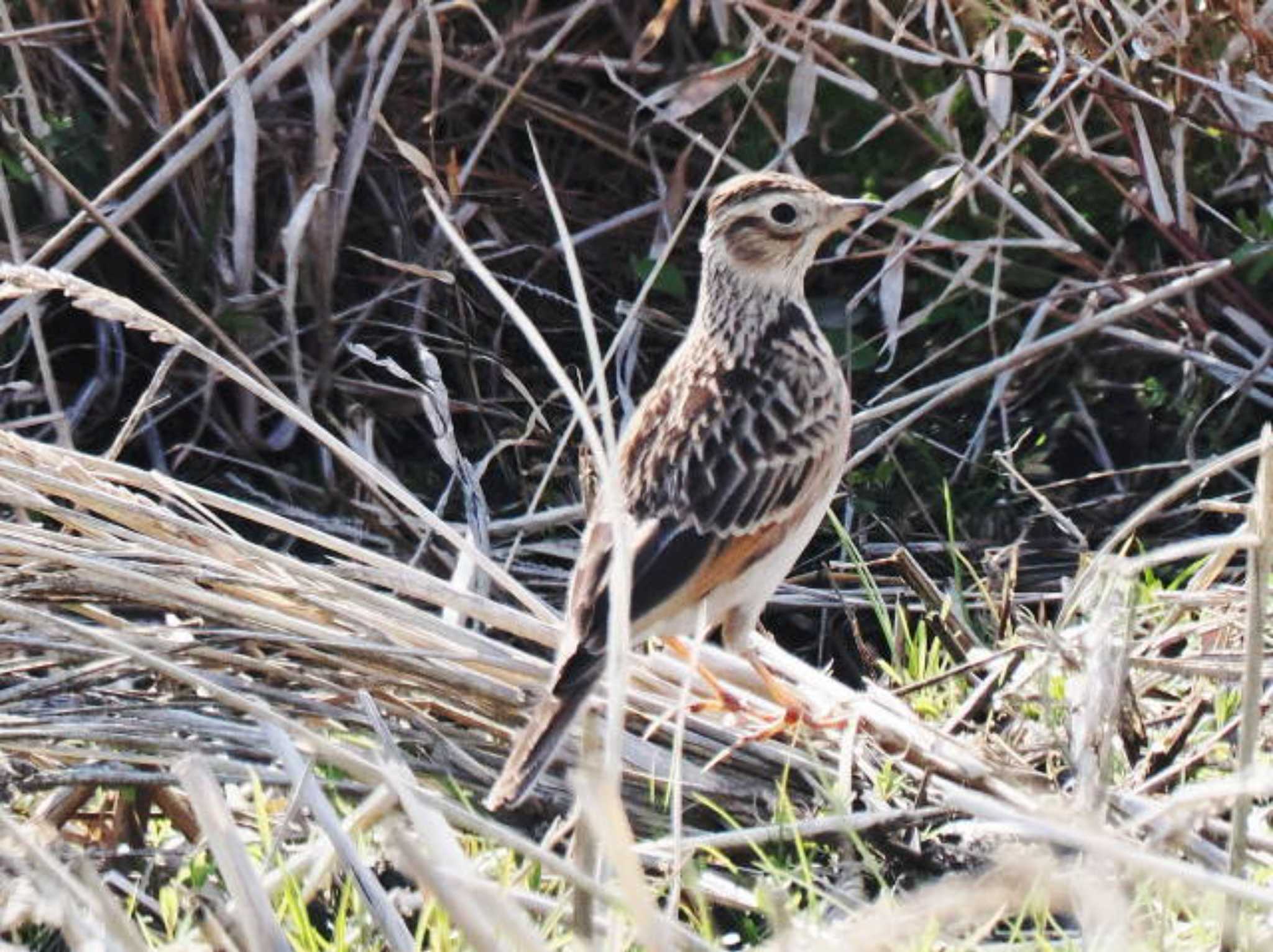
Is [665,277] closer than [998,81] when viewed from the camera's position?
No

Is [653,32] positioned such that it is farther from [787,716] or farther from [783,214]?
[787,716]

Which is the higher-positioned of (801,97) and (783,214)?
(801,97)

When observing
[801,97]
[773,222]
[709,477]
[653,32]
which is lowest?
[709,477]

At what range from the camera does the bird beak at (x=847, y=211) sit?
16.6 feet

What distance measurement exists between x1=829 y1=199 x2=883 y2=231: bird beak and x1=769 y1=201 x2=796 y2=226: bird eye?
83mm

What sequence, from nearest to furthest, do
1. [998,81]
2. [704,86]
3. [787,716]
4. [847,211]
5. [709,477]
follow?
1. [787,716]
2. [709,477]
3. [847,211]
4. [998,81]
5. [704,86]

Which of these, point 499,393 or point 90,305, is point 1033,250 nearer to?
point 499,393

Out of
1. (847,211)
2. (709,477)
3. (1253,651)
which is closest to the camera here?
(1253,651)

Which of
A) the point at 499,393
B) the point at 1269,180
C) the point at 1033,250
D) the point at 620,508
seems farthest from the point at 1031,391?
the point at 620,508

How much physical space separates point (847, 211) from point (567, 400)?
4.25 ft

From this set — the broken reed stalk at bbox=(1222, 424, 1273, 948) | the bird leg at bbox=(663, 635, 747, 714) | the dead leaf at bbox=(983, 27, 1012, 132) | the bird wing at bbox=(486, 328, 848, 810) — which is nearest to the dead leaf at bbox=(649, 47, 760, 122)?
the dead leaf at bbox=(983, 27, 1012, 132)

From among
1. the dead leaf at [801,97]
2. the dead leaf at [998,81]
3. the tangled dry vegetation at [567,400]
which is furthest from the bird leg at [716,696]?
the dead leaf at [998,81]

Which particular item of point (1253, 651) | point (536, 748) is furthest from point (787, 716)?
point (1253, 651)

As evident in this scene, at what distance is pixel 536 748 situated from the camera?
3.87 metres
